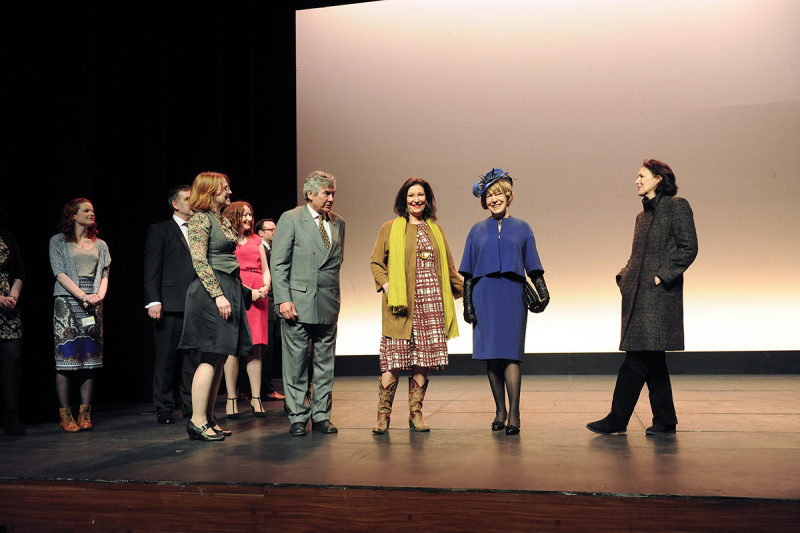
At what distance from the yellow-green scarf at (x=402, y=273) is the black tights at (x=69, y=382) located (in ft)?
6.13

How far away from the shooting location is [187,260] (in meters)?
4.20

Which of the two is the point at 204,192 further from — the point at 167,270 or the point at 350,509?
the point at 350,509

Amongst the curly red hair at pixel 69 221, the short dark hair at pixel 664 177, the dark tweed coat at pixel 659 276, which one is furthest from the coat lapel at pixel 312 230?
the short dark hair at pixel 664 177

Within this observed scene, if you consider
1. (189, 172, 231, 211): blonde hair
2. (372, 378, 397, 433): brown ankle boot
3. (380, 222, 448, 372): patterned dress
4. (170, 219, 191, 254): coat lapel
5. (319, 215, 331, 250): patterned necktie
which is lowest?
(372, 378, 397, 433): brown ankle boot

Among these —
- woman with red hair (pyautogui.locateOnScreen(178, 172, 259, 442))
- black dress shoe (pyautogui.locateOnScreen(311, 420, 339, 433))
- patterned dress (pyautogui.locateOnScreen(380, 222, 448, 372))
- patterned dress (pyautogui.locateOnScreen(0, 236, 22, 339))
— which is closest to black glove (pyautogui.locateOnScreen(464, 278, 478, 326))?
patterned dress (pyautogui.locateOnScreen(380, 222, 448, 372))

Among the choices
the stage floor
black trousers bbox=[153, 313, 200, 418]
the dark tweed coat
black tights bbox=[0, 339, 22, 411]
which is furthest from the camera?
black trousers bbox=[153, 313, 200, 418]

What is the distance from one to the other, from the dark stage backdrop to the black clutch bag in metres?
2.95

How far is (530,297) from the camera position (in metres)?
Result: 3.39

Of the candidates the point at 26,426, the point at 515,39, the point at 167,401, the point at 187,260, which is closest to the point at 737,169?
the point at 515,39

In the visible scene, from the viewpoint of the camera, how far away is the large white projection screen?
5699 mm

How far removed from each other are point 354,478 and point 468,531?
0.46 m

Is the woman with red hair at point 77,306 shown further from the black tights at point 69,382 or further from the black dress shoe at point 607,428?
the black dress shoe at point 607,428

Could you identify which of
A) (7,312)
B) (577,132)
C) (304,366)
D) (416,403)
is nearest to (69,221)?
(7,312)

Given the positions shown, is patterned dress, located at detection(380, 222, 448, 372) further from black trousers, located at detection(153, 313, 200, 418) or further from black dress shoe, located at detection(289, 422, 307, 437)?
black trousers, located at detection(153, 313, 200, 418)
